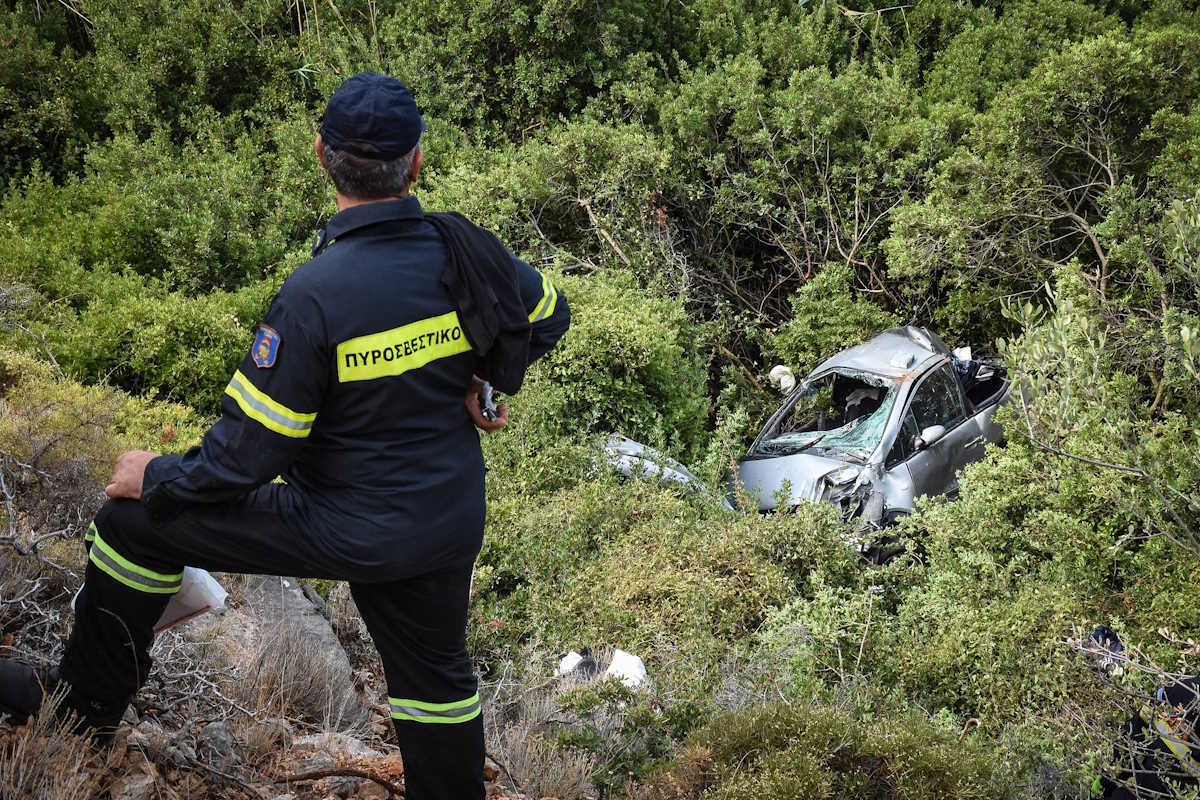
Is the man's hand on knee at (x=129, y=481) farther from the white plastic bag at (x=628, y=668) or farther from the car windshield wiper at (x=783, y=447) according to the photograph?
the car windshield wiper at (x=783, y=447)

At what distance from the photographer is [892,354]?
31.9 feet

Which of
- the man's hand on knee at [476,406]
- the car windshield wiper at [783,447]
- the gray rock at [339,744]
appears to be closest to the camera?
the man's hand on knee at [476,406]

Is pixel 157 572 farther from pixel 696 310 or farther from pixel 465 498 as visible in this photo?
pixel 696 310

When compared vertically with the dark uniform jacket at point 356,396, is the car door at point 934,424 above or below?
below

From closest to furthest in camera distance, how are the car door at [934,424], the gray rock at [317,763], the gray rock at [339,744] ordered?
the gray rock at [317,763] < the gray rock at [339,744] < the car door at [934,424]

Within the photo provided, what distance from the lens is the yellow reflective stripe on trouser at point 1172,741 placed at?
3616 mm

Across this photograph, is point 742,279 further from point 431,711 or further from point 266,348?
point 266,348

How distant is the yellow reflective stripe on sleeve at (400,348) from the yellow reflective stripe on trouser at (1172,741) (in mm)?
2782

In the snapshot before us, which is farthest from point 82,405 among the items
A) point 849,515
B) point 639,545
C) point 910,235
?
point 910,235

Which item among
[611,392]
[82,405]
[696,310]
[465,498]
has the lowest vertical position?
[696,310]

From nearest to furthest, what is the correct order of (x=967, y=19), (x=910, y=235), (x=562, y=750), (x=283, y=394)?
(x=283, y=394) → (x=562, y=750) → (x=910, y=235) → (x=967, y=19)

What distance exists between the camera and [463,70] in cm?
1285

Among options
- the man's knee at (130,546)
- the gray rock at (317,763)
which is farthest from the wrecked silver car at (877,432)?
the man's knee at (130,546)

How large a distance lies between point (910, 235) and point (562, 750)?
8.51 m
